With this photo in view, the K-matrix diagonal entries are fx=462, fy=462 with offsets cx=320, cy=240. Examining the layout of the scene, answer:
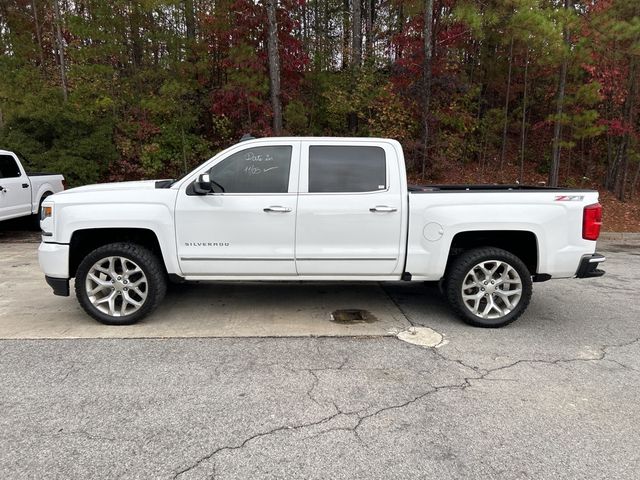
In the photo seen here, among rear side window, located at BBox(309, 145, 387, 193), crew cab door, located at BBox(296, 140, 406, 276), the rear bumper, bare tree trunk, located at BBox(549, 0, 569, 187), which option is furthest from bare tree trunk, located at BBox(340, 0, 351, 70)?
the rear bumper

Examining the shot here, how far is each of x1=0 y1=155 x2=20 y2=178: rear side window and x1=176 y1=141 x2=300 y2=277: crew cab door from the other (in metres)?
7.29

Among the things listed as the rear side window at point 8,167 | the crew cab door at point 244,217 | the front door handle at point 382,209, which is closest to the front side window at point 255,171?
the crew cab door at point 244,217

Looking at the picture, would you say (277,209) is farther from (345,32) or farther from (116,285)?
(345,32)

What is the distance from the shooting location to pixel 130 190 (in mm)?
4668

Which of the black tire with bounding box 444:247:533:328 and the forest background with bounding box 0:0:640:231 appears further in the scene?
the forest background with bounding box 0:0:640:231

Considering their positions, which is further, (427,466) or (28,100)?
(28,100)

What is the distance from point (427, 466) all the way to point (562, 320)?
325 cm

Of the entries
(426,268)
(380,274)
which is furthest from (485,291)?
(380,274)

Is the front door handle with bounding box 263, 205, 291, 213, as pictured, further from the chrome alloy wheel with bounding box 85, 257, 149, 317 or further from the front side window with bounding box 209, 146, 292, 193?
the chrome alloy wheel with bounding box 85, 257, 149, 317

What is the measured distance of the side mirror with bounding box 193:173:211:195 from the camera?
4.39 meters

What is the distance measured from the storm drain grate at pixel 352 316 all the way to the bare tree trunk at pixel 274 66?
9.58m

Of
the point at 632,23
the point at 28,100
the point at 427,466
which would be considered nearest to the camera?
the point at 427,466

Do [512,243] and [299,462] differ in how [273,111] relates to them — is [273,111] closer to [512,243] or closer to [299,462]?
[512,243]

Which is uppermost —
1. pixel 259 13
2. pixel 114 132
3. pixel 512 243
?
pixel 259 13
